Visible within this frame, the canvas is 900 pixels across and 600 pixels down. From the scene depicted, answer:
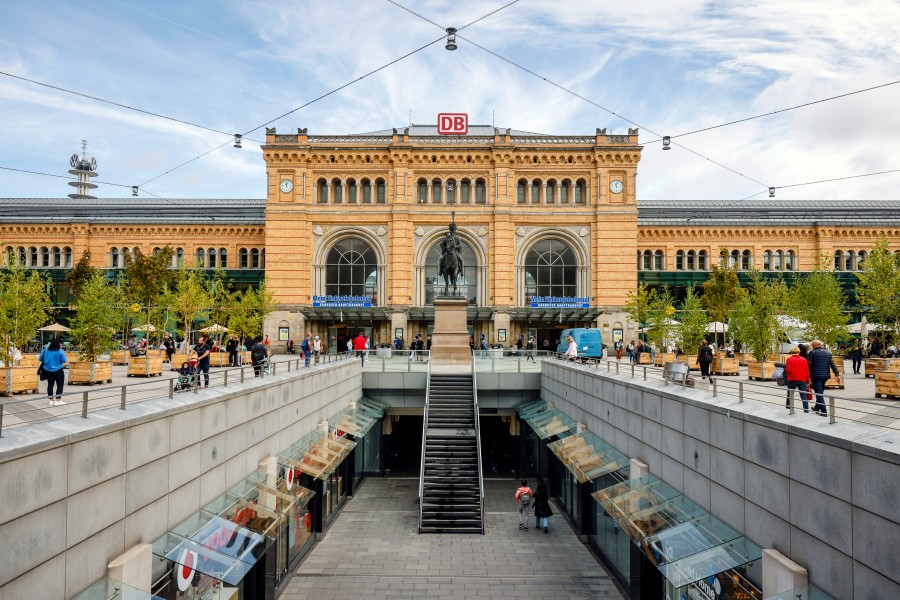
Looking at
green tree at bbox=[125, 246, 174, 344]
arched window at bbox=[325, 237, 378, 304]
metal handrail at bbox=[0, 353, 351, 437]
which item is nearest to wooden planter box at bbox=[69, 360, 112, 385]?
metal handrail at bbox=[0, 353, 351, 437]

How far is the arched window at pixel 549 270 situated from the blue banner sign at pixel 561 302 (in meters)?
0.86

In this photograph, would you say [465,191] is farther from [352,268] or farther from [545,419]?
[545,419]

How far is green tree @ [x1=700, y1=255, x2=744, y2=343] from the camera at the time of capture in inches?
1674

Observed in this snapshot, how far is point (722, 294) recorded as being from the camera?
140ft

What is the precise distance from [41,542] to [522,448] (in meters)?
25.1

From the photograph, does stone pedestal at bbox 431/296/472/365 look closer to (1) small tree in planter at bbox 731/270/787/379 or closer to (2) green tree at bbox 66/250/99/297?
(1) small tree in planter at bbox 731/270/787/379

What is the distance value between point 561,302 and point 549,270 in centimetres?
272

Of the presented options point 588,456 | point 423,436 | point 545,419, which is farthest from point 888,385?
Result: point 423,436

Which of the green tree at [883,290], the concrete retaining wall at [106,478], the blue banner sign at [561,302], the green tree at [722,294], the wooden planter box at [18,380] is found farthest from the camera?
the blue banner sign at [561,302]

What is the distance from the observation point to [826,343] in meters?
25.3

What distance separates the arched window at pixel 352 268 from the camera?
162 feet

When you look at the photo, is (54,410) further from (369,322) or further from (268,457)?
(369,322)

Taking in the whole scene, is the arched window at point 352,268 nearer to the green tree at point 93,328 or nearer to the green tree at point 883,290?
the green tree at point 93,328

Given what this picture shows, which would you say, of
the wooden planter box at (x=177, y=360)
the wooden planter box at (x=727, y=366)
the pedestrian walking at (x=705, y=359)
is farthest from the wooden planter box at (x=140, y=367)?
the wooden planter box at (x=727, y=366)
